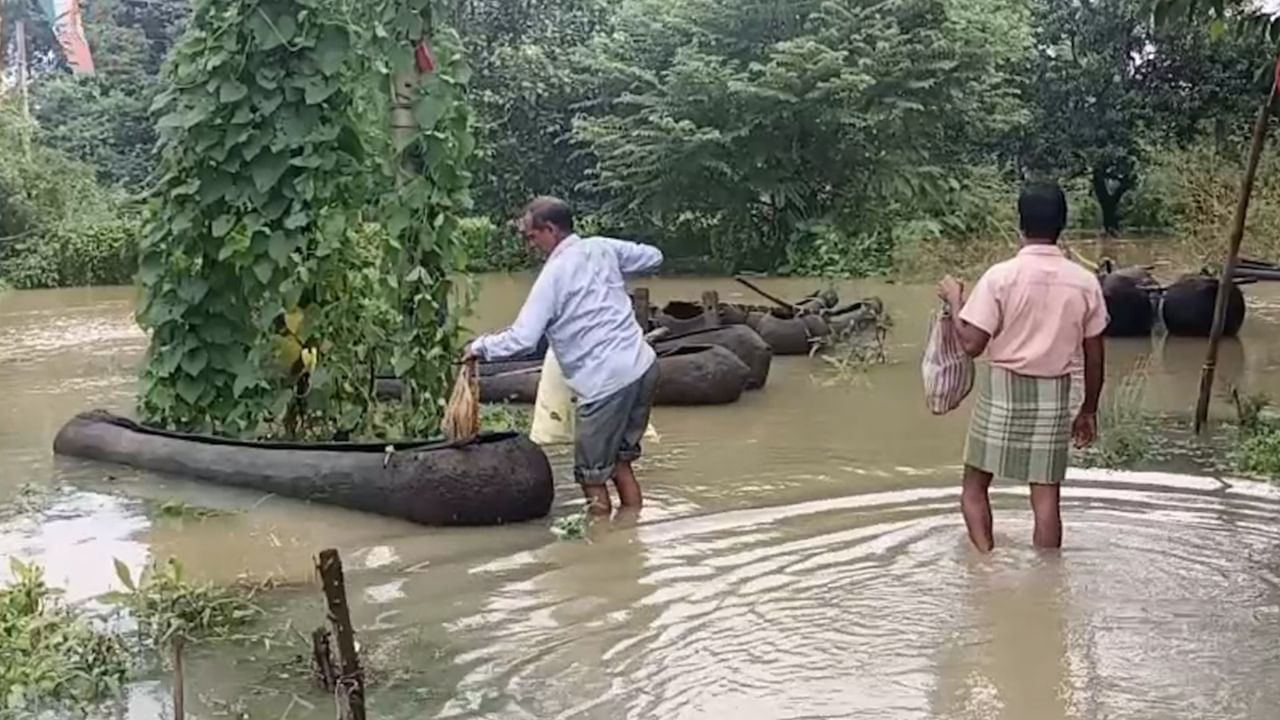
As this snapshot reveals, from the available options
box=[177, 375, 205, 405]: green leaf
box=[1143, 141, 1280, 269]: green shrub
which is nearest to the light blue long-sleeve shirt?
box=[177, 375, 205, 405]: green leaf

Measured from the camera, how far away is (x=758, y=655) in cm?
537

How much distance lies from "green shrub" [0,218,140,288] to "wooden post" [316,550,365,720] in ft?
76.4

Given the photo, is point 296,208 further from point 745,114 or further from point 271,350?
point 745,114

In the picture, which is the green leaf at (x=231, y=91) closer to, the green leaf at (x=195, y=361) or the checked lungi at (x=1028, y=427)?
the green leaf at (x=195, y=361)

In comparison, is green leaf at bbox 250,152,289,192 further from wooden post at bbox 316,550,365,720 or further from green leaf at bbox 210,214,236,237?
wooden post at bbox 316,550,365,720

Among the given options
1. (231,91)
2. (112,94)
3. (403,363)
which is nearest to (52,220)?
(112,94)

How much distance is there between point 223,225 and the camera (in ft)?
28.2

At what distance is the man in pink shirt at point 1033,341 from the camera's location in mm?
6242

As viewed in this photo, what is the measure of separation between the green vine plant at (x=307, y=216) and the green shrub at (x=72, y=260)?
1771cm

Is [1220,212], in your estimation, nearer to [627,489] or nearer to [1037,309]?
[627,489]

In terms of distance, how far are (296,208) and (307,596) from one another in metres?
2.83

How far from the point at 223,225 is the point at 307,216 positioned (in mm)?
503

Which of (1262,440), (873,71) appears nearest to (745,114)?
(873,71)

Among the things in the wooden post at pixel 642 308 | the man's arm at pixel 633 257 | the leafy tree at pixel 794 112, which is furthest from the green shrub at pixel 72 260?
the man's arm at pixel 633 257
